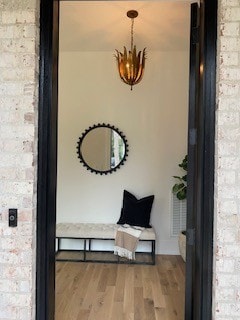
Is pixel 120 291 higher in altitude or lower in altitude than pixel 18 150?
lower

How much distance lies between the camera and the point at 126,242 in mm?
4051

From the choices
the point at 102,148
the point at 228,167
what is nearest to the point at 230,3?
the point at 228,167

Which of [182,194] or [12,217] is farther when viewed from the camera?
[182,194]

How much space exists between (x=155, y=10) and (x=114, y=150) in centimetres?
201

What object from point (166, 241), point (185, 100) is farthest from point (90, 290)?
point (185, 100)

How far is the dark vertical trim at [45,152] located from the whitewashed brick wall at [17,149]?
0.04m

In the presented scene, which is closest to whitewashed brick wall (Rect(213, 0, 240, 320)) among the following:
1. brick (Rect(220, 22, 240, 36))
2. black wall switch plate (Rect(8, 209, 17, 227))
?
brick (Rect(220, 22, 240, 36))

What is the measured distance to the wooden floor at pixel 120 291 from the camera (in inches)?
106

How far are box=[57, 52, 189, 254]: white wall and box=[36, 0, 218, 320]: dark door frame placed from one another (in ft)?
9.01

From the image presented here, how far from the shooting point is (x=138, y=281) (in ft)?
11.3

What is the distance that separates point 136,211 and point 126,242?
48 centimetres

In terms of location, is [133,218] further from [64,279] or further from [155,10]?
[155,10]

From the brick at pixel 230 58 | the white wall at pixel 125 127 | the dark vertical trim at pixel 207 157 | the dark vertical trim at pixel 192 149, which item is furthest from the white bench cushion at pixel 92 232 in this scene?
the brick at pixel 230 58

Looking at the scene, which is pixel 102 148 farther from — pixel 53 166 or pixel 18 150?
pixel 18 150
